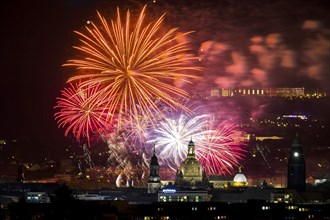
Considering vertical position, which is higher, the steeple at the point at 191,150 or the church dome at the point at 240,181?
the steeple at the point at 191,150

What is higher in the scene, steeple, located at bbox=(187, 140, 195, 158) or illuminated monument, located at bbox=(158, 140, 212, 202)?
steeple, located at bbox=(187, 140, 195, 158)

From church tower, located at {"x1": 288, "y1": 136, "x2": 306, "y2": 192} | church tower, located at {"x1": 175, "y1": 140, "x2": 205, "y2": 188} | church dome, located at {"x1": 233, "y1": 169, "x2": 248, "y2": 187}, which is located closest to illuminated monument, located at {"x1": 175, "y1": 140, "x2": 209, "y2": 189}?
church tower, located at {"x1": 175, "y1": 140, "x2": 205, "y2": 188}

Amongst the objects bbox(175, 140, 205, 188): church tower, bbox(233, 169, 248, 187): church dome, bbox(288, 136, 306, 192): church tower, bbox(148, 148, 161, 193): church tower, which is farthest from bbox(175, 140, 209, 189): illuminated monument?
bbox(233, 169, 248, 187): church dome

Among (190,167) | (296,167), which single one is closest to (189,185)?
(190,167)

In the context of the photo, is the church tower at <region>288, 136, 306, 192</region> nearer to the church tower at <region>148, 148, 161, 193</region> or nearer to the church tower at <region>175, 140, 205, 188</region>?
the church tower at <region>175, 140, 205, 188</region>

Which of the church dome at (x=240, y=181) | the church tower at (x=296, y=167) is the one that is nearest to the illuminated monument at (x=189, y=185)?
the church dome at (x=240, y=181)

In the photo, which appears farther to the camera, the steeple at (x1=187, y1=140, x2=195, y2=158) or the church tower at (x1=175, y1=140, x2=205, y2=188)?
the church tower at (x1=175, y1=140, x2=205, y2=188)

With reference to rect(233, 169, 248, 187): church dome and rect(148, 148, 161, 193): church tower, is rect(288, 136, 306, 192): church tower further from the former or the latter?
rect(233, 169, 248, 187): church dome

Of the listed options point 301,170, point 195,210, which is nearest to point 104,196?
point 301,170

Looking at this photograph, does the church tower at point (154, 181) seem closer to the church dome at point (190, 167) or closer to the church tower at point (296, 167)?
the church dome at point (190, 167)
